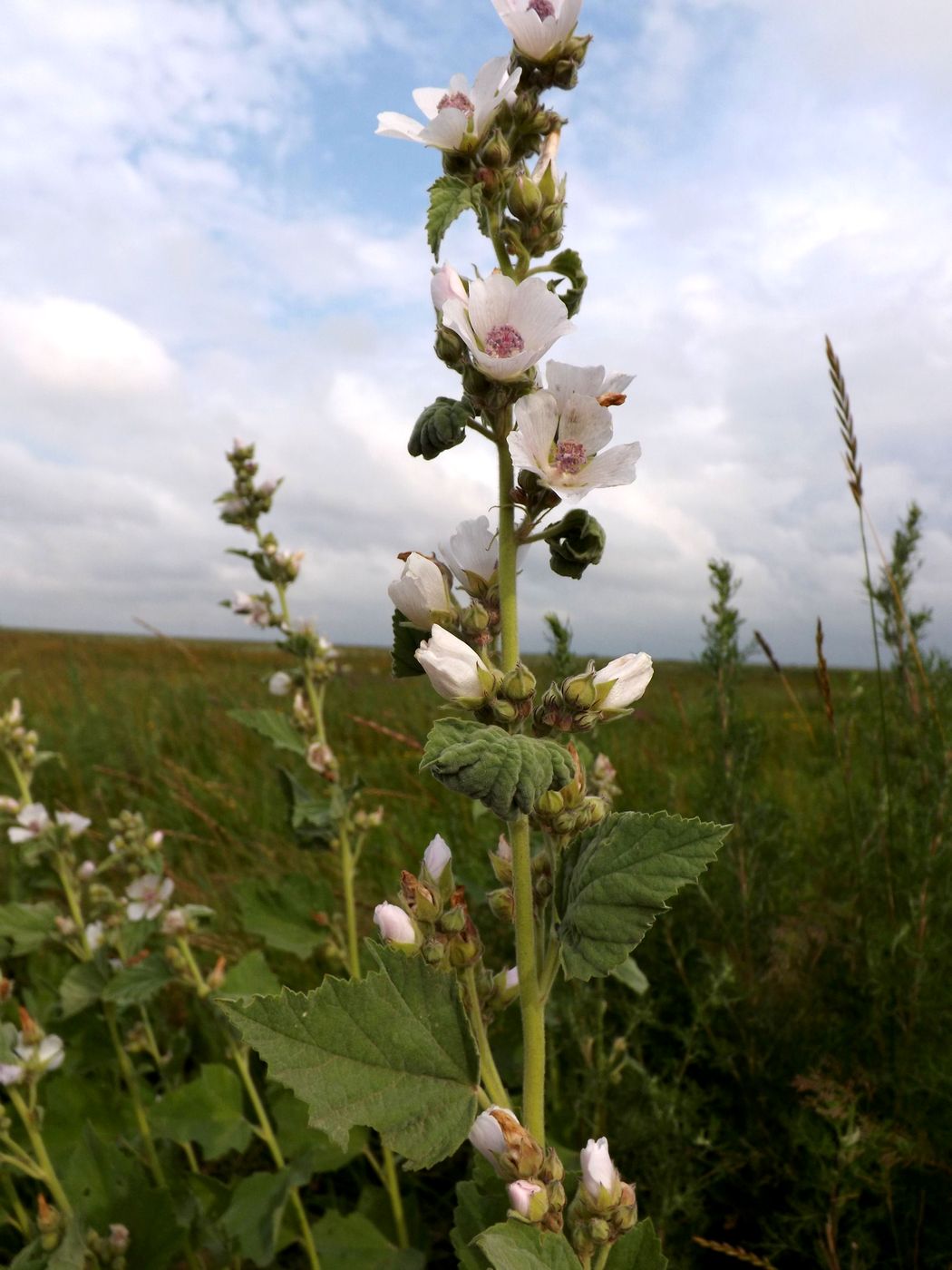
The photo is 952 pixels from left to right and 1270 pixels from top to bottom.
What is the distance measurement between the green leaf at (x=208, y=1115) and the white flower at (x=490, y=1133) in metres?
1.77

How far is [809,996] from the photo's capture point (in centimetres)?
304

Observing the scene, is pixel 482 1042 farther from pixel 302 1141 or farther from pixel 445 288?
pixel 302 1141

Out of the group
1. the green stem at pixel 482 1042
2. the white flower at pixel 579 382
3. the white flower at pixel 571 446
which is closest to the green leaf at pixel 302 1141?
the green stem at pixel 482 1042

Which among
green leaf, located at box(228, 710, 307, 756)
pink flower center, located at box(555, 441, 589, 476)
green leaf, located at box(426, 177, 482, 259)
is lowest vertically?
green leaf, located at box(228, 710, 307, 756)

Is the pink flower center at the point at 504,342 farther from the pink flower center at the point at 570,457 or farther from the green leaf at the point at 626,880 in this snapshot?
the green leaf at the point at 626,880

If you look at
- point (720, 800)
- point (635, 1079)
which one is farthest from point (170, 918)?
point (720, 800)

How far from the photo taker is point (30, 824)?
10.8 ft

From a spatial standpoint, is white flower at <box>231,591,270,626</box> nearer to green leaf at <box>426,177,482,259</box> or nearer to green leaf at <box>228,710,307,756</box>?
green leaf at <box>228,710,307,756</box>

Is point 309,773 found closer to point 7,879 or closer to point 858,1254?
point 7,879

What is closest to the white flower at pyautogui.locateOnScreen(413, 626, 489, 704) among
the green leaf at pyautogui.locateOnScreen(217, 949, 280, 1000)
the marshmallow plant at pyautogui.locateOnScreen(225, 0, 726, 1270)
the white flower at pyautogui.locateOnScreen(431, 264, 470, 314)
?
the marshmallow plant at pyautogui.locateOnScreen(225, 0, 726, 1270)

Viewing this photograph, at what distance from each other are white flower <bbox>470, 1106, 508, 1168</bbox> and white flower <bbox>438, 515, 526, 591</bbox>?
886 mm

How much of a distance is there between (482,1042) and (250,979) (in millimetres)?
1902

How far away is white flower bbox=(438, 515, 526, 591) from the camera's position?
157 cm

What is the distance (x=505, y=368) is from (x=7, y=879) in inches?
191
